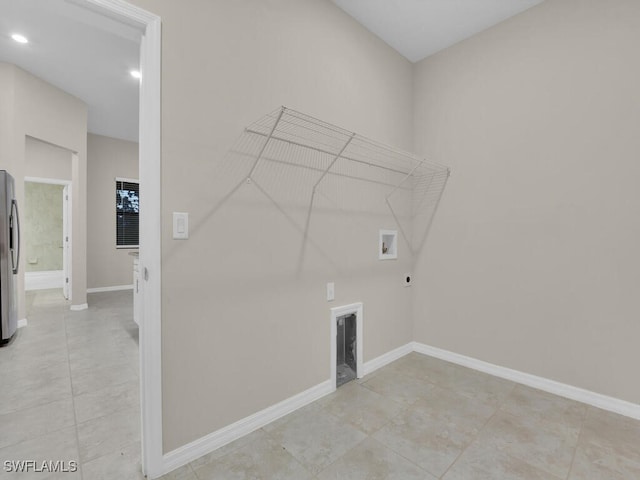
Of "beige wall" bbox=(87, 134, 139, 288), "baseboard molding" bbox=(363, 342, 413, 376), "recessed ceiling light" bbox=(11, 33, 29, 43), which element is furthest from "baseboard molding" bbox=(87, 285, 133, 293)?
"baseboard molding" bbox=(363, 342, 413, 376)

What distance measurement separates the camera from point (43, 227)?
699 centimetres

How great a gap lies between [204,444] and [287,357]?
629 millimetres

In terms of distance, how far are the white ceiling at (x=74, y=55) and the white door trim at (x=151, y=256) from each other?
1.22 metres

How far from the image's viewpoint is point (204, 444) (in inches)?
Result: 62.0

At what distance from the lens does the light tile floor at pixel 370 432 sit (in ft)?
4.83

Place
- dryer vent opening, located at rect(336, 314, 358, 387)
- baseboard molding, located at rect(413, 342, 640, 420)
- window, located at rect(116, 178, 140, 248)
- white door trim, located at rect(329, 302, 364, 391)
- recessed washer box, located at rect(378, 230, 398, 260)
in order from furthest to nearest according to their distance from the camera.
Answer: window, located at rect(116, 178, 140, 248), recessed washer box, located at rect(378, 230, 398, 260), dryer vent opening, located at rect(336, 314, 358, 387), white door trim, located at rect(329, 302, 364, 391), baseboard molding, located at rect(413, 342, 640, 420)

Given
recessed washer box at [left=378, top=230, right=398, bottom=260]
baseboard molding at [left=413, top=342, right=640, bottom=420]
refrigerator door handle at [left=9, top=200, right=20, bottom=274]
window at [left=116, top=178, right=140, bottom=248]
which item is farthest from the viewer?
window at [left=116, top=178, right=140, bottom=248]

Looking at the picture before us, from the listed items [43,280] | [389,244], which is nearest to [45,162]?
[43,280]

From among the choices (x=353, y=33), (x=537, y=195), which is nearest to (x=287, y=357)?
(x=537, y=195)

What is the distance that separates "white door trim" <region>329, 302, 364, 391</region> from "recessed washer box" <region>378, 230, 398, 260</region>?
58 cm

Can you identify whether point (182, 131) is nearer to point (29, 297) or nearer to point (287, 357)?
point (287, 357)

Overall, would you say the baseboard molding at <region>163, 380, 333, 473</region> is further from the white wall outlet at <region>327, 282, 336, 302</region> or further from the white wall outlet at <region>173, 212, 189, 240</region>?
the white wall outlet at <region>173, 212, 189, 240</region>

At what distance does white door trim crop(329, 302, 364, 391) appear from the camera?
87.8 inches

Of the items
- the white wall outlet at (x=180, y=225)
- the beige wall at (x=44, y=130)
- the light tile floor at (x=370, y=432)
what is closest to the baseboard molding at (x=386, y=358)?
the light tile floor at (x=370, y=432)
